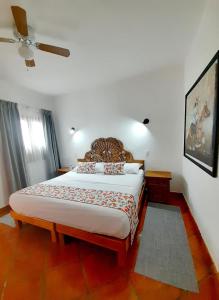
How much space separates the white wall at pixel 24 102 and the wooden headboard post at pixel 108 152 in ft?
4.24

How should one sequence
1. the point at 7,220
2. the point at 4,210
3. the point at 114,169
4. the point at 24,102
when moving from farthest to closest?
the point at 24,102
the point at 114,169
the point at 4,210
the point at 7,220

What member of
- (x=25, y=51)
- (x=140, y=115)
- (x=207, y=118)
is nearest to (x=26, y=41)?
(x=25, y=51)

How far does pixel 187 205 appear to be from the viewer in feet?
8.54

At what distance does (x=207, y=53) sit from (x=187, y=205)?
94.8 inches

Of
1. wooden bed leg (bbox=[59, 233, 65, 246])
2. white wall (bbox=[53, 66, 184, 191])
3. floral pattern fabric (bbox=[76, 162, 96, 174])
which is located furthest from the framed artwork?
floral pattern fabric (bbox=[76, 162, 96, 174])

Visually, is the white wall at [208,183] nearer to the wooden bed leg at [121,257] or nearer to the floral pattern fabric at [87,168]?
the wooden bed leg at [121,257]

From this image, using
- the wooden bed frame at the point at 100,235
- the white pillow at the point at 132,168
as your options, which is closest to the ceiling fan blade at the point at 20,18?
the wooden bed frame at the point at 100,235

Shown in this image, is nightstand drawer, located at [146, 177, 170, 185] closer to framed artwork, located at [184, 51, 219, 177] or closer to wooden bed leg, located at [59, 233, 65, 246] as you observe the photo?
framed artwork, located at [184, 51, 219, 177]

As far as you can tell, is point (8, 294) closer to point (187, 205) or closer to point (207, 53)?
point (187, 205)

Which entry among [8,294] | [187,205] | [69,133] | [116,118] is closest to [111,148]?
[116,118]

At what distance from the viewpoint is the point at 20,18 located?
1.22 m

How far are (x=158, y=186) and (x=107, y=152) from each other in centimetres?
146

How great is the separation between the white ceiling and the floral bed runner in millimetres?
2049

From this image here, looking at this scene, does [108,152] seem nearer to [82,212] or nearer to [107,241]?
[82,212]
